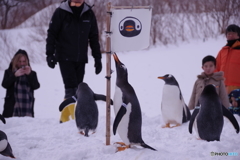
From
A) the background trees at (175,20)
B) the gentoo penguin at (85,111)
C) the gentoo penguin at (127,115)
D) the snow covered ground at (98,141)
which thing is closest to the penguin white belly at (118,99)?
the gentoo penguin at (127,115)

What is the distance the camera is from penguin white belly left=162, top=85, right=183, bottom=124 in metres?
3.12

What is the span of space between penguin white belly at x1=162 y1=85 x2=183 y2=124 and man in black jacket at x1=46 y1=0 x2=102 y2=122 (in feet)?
2.65

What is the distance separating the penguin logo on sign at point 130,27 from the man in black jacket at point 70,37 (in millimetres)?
965

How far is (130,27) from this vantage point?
2.29 metres

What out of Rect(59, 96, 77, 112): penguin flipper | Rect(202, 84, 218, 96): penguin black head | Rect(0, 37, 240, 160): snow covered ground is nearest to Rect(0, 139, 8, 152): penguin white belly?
Rect(0, 37, 240, 160): snow covered ground

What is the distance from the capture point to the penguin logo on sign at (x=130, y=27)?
228 centimetres

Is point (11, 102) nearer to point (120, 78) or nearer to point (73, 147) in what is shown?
point (73, 147)

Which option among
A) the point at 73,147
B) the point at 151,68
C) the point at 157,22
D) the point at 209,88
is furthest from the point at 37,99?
the point at 157,22

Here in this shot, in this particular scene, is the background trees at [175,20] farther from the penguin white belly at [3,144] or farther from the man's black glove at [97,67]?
the penguin white belly at [3,144]

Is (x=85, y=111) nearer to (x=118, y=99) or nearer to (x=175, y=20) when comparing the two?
(x=118, y=99)

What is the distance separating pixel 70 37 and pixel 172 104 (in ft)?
4.47

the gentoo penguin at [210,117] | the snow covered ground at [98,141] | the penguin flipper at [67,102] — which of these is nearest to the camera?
the snow covered ground at [98,141]

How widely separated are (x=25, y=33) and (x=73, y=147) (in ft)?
33.5

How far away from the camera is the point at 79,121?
276cm
